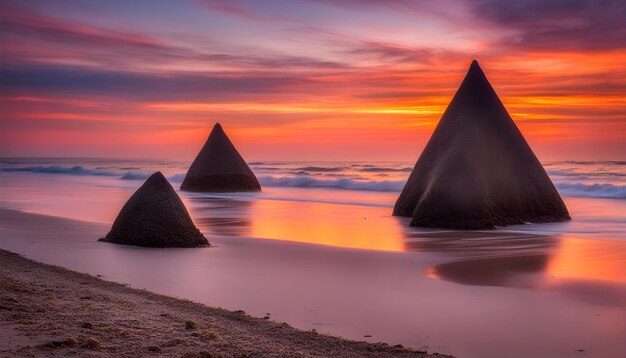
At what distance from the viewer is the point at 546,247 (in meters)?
12.7

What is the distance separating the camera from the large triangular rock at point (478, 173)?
15.6 metres

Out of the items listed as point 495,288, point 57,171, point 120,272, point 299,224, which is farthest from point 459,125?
point 57,171

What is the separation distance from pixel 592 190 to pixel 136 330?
31.1m

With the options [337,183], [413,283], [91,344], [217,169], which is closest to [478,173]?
[413,283]

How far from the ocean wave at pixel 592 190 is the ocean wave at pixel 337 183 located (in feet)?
28.1

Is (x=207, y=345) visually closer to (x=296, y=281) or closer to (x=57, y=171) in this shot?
(x=296, y=281)

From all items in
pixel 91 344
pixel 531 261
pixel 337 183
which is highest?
pixel 337 183

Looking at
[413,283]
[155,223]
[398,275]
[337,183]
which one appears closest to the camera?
[413,283]

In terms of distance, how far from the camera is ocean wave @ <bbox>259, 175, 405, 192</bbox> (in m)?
38.5

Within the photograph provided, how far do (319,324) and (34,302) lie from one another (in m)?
2.66

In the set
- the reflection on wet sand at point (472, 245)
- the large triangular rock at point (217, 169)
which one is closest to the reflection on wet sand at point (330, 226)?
the reflection on wet sand at point (472, 245)

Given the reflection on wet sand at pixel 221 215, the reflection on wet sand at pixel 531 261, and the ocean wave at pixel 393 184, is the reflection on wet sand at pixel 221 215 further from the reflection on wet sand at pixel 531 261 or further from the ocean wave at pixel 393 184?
the ocean wave at pixel 393 184

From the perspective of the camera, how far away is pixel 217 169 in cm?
3161

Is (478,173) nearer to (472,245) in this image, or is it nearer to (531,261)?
(472,245)
